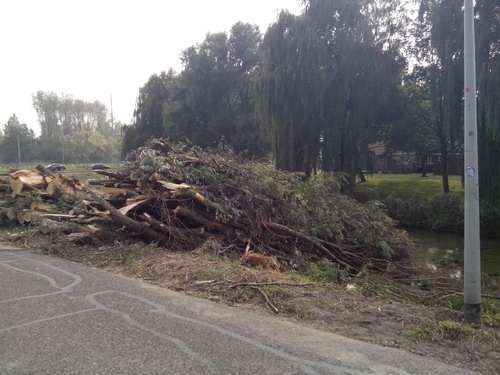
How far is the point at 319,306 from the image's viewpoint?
16.3ft

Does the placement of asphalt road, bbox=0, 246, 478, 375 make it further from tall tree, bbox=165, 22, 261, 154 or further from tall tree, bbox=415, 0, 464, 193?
tall tree, bbox=165, 22, 261, 154

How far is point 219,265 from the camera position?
667cm

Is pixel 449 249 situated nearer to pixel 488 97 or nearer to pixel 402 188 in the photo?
pixel 488 97

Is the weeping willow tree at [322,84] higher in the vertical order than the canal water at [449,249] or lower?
higher

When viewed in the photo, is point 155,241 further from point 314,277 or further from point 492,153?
point 492,153

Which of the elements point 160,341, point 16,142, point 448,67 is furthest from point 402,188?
point 16,142

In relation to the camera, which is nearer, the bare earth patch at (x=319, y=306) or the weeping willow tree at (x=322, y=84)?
the bare earth patch at (x=319, y=306)

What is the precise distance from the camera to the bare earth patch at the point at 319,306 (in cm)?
391

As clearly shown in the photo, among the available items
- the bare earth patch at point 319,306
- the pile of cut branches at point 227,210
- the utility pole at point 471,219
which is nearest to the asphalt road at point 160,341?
the bare earth patch at point 319,306

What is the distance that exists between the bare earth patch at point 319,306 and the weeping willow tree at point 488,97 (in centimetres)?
1339

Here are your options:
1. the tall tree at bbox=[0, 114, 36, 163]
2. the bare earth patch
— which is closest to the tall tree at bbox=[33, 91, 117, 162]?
Result: the tall tree at bbox=[0, 114, 36, 163]

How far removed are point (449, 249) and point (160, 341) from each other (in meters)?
14.7

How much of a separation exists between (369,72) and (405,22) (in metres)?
5.73

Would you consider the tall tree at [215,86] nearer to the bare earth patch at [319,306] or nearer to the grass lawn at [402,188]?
the grass lawn at [402,188]
